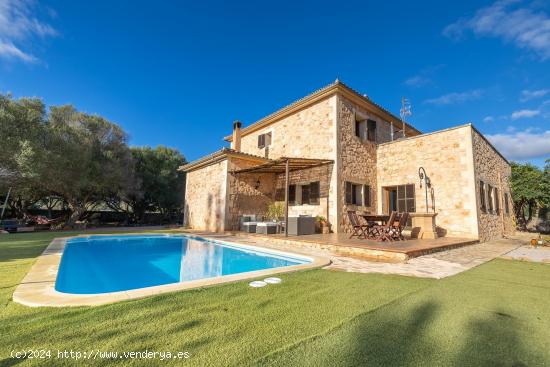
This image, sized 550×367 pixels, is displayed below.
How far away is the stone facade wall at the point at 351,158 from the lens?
1098 centimetres

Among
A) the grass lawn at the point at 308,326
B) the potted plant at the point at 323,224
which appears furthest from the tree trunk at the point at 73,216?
the grass lawn at the point at 308,326

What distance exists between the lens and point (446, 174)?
1042cm

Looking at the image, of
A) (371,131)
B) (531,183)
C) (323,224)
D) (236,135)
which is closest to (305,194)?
(323,224)

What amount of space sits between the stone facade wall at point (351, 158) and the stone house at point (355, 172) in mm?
47

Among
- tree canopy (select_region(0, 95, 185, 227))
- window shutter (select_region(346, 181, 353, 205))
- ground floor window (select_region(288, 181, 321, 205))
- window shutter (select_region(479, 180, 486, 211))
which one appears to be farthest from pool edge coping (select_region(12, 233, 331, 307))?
tree canopy (select_region(0, 95, 185, 227))

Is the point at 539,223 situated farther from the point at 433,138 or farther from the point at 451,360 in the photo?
the point at 451,360

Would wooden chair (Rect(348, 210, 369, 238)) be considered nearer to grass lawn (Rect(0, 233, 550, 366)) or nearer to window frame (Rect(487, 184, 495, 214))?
grass lawn (Rect(0, 233, 550, 366))

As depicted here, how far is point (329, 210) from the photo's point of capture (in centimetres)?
1098

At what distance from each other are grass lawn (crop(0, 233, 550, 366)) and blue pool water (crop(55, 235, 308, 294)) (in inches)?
64.6

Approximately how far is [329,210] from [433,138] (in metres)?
5.54

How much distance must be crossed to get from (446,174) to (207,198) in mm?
11470

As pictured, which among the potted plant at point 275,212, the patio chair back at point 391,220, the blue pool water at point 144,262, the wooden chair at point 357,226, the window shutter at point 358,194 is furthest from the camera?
the potted plant at point 275,212

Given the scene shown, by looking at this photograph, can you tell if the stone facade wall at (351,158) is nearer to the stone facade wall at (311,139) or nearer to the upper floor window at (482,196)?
A: the stone facade wall at (311,139)

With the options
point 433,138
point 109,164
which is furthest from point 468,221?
point 109,164
